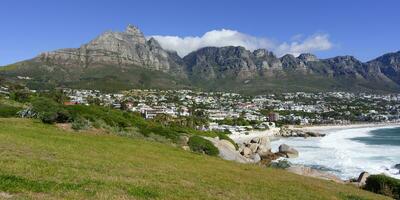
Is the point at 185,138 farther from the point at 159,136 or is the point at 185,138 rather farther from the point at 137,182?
the point at 137,182

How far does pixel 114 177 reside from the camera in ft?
61.2

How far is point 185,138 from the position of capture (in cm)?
5638

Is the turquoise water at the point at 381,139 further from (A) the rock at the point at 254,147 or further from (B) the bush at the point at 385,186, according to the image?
(B) the bush at the point at 385,186

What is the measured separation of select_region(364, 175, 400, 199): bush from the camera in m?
33.2

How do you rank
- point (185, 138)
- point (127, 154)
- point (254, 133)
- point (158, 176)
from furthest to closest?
point (254, 133) → point (185, 138) → point (127, 154) → point (158, 176)

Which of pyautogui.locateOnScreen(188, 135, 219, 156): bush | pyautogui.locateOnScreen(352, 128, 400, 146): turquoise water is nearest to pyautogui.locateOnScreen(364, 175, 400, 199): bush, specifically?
pyautogui.locateOnScreen(188, 135, 219, 156): bush

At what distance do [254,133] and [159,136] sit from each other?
4083 inches

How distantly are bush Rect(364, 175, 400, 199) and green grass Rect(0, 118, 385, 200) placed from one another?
9406 mm

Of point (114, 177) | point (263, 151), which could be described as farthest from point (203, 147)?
point (263, 151)

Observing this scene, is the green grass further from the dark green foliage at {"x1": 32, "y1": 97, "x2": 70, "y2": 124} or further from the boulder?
the boulder

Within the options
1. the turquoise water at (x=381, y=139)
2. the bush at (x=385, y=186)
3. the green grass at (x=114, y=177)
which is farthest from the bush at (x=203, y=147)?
the turquoise water at (x=381, y=139)

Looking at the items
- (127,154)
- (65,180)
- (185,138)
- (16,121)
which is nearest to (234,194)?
(65,180)

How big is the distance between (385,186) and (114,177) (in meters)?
23.1

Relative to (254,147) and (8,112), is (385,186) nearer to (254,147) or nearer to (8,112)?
(8,112)
